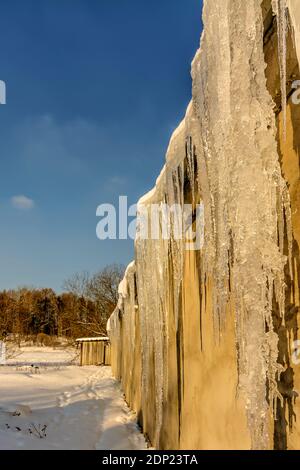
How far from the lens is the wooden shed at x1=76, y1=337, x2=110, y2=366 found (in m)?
16.6

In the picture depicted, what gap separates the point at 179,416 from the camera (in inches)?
103

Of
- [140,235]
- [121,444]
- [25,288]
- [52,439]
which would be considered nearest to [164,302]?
[140,235]

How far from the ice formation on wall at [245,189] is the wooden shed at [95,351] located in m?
15.4

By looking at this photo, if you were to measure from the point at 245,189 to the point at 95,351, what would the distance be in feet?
54.6

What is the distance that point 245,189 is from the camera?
1.42 meters

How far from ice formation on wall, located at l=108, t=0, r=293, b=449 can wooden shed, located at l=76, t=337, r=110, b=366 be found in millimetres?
15377

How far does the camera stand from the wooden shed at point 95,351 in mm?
16648

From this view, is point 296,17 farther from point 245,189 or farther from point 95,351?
point 95,351

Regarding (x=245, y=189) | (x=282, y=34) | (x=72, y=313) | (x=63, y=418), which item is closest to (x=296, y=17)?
(x=282, y=34)

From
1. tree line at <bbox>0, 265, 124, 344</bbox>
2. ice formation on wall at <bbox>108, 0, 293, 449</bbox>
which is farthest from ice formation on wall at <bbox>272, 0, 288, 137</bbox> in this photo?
tree line at <bbox>0, 265, 124, 344</bbox>

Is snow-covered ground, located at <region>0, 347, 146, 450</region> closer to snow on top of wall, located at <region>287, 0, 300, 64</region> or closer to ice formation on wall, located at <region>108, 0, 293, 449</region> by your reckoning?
ice formation on wall, located at <region>108, 0, 293, 449</region>

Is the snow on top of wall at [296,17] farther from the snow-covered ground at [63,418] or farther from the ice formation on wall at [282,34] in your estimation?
the snow-covered ground at [63,418]

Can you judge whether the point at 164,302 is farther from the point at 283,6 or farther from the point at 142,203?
the point at 283,6

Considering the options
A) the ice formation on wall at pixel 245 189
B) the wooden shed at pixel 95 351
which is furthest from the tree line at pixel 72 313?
the ice formation on wall at pixel 245 189
